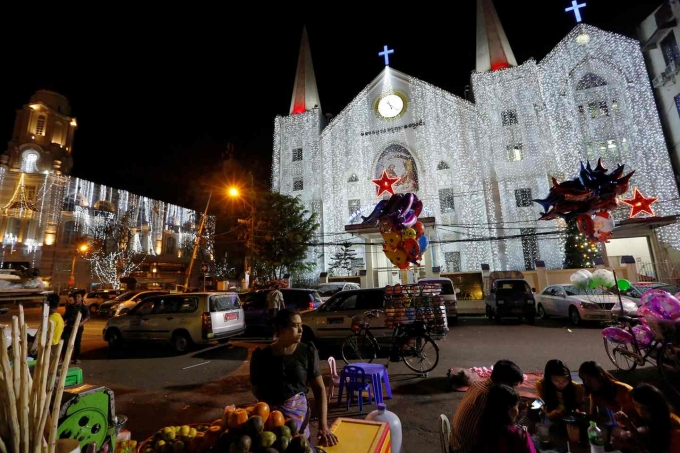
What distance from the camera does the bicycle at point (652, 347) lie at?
17.4 ft

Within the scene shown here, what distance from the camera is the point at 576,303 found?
12188 millimetres

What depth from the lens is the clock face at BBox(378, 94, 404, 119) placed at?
27.8 m

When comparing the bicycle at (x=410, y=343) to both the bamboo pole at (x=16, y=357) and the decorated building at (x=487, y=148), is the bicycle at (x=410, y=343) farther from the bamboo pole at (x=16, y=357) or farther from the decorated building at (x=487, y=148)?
the decorated building at (x=487, y=148)

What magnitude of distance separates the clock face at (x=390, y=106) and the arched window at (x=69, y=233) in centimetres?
3313

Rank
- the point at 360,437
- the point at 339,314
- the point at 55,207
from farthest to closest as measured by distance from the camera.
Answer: the point at 55,207 < the point at 339,314 < the point at 360,437

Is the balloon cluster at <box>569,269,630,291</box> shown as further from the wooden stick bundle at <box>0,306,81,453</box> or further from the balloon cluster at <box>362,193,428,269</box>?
the wooden stick bundle at <box>0,306,81,453</box>

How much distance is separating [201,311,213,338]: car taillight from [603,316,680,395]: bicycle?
9.42 metres

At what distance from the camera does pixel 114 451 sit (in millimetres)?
2818

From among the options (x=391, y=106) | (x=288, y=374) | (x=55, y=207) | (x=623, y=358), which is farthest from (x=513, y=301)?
(x=55, y=207)

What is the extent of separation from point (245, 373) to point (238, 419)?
551cm

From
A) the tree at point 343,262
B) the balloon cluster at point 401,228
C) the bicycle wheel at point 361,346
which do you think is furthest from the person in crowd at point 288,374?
the tree at point 343,262

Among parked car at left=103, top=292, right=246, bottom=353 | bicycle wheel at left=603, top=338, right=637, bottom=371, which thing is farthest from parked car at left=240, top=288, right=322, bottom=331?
bicycle wheel at left=603, top=338, right=637, bottom=371

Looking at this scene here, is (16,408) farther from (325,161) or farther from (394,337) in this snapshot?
(325,161)

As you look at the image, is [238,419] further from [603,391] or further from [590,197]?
[590,197]
